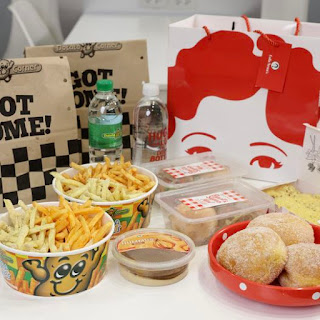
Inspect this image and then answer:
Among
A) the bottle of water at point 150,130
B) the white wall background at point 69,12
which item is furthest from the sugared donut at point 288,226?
the white wall background at point 69,12

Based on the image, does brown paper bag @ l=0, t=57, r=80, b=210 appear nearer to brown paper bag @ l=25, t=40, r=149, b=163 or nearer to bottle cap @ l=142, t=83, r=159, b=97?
brown paper bag @ l=25, t=40, r=149, b=163

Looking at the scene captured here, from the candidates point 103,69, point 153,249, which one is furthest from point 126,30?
point 153,249

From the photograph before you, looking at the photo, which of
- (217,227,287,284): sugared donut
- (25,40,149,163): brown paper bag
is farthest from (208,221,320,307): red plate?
(25,40,149,163): brown paper bag

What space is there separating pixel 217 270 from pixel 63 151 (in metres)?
0.55

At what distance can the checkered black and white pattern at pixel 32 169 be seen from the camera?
4.23 ft

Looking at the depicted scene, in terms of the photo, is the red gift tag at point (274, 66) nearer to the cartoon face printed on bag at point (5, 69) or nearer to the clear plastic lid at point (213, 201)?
the clear plastic lid at point (213, 201)

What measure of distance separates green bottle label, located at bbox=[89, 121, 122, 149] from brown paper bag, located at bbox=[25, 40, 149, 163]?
5.0 inches

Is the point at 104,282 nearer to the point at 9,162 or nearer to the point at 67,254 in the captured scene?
the point at 67,254

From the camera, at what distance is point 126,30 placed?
2512 mm

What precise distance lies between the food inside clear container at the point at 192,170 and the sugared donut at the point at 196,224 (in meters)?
0.13

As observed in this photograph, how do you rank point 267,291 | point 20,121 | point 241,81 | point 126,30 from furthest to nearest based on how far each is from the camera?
1. point 126,30
2. point 241,81
3. point 20,121
4. point 267,291

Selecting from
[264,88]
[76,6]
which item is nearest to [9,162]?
Result: [264,88]

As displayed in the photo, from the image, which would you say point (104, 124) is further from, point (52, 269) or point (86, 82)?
point (52, 269)

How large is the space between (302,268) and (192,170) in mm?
465
